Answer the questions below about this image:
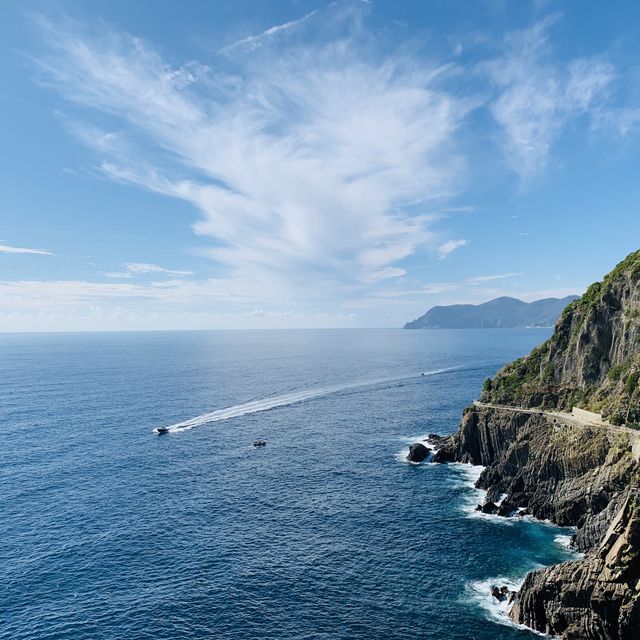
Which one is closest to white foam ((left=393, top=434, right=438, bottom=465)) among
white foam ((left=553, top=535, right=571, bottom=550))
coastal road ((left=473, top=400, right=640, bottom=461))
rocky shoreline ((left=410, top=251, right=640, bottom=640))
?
rocky shoreline ((left=410, top=251, right=640, bottom=640))

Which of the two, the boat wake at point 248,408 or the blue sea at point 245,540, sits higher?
the boat wake at point 248,408

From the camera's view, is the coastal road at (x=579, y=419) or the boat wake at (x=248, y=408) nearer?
the coastal road at (x=579, y=419)

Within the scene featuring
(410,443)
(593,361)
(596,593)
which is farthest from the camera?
(410,443)

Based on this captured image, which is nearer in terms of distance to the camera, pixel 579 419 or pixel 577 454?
pixel 577 454

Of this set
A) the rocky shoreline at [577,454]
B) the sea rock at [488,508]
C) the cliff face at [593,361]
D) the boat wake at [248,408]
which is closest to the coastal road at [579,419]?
the rocky shoreline at [577,454]

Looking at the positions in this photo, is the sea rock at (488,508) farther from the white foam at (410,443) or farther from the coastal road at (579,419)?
the white foam at (410,443)

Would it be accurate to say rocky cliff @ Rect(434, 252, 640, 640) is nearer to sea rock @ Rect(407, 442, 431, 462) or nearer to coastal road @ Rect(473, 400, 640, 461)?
coastal road @ Rect(473, 400, 640, 461)

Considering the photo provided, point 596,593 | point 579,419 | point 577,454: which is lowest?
point 596,593

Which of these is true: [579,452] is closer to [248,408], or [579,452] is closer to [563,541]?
[563,541]

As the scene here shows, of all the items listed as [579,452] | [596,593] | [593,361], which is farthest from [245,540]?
[593,361]

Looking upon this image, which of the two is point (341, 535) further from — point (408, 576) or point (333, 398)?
point (333, 398)
